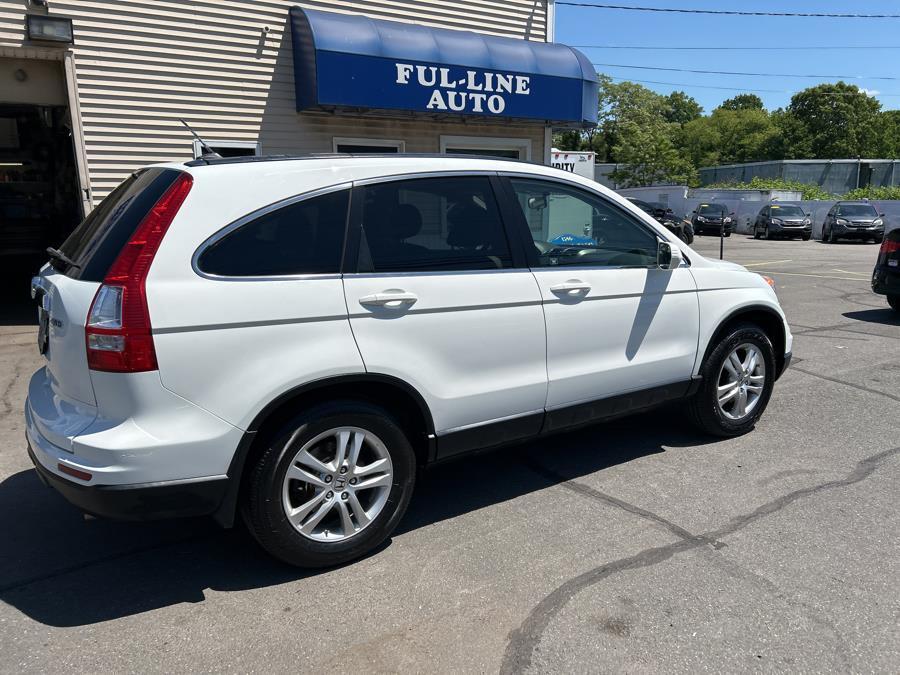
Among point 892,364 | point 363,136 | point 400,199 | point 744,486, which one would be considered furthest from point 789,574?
point 363,136

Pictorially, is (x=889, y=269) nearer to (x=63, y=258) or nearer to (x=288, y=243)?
(x=288, y=243)

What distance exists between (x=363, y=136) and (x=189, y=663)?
9062 mm

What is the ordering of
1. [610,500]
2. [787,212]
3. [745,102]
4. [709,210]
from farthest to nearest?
[745,102], [709,210], [787,212], [610,500]

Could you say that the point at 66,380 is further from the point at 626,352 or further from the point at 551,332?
the point at 626,352

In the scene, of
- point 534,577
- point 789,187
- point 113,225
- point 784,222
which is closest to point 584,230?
point 534,577

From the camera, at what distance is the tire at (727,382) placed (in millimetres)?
4570

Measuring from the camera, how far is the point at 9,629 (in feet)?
9.20

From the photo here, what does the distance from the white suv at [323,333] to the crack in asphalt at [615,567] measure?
0.83 m

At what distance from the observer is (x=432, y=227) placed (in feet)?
11.4

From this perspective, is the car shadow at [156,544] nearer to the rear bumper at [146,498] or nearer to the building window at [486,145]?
the rear bumper at [146,498]

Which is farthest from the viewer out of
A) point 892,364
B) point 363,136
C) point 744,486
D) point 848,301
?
point 848,301

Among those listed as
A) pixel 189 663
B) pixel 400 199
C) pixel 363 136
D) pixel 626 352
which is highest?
pixel 363 136

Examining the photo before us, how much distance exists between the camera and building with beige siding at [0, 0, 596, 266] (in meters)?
8.49

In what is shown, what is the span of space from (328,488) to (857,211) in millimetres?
28931
